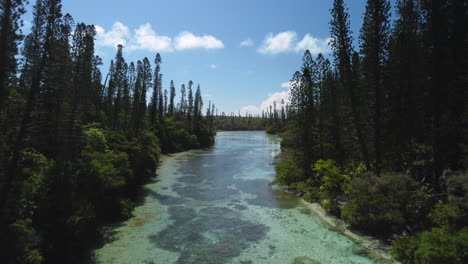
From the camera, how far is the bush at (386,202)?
1195 cm

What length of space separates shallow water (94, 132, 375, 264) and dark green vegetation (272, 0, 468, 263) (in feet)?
7.62

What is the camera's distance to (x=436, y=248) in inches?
331

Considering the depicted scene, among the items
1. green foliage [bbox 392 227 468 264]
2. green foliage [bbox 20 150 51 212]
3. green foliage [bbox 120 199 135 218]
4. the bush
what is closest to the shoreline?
green foliage [bbox 392 227 468 264]

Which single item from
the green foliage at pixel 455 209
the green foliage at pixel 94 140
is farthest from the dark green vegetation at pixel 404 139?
the green foliage at pixel 94 140

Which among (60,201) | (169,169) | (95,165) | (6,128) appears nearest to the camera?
(6,128)

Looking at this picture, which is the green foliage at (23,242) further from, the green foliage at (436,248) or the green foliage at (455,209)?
the green foliage at (455,209)

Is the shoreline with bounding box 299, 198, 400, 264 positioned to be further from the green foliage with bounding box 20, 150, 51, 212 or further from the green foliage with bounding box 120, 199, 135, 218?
the green foliage with bounding box 20, 150, 51, 212

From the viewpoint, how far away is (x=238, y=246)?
40.6 ft

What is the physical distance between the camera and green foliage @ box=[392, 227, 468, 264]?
314 inches

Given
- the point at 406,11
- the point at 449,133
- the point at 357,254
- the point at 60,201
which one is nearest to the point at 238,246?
the point at 357,254

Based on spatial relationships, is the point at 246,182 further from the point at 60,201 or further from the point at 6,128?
the point at 6,128

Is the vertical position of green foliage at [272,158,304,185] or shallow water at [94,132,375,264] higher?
green foliage at [272,158,304,185]

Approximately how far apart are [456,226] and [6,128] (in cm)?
1963

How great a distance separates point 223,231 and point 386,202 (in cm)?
923
